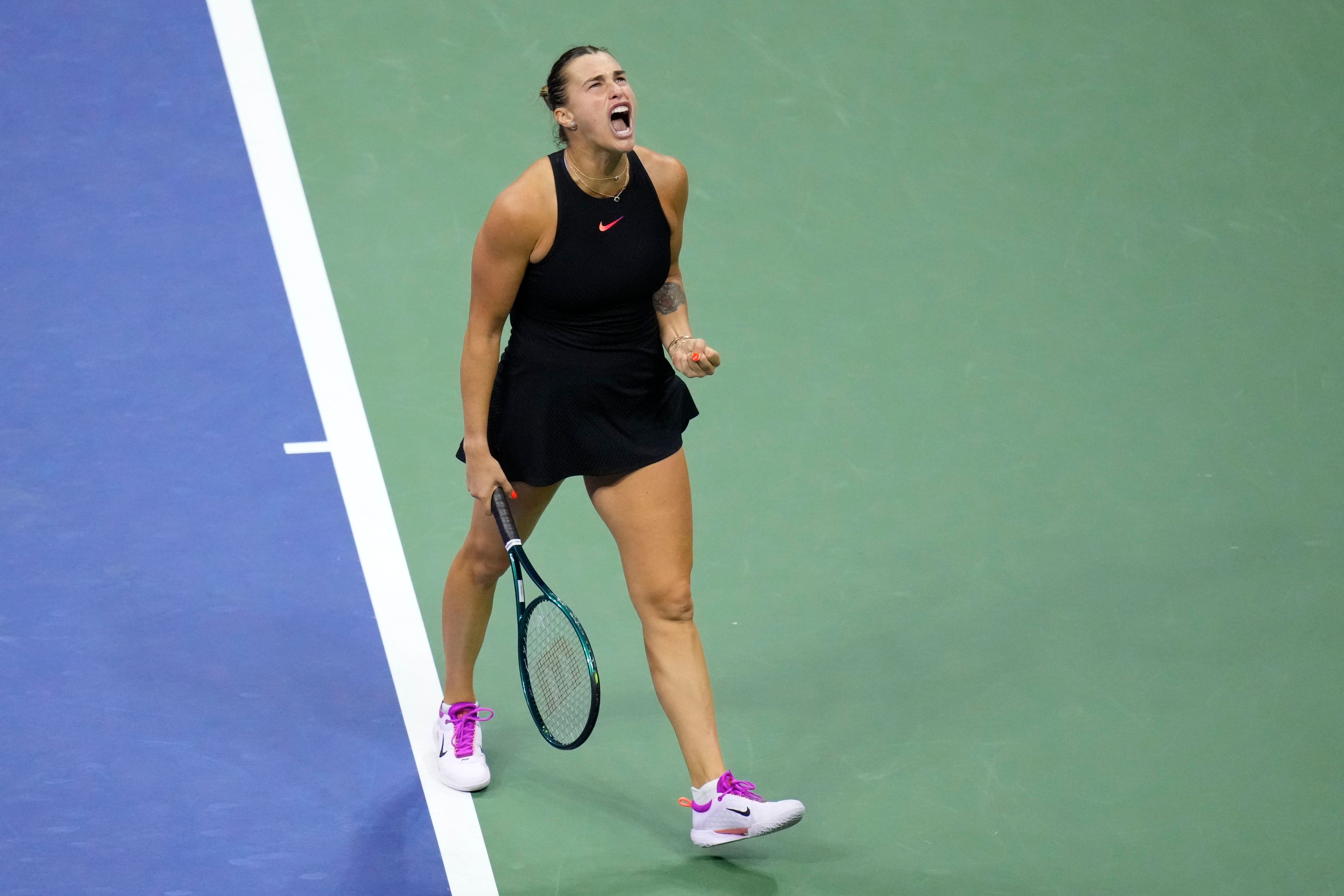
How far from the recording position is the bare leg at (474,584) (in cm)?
397

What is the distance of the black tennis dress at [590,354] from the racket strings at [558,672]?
366 millimetres

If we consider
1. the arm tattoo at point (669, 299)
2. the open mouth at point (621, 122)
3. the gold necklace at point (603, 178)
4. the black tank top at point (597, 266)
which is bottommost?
the arm tattoo at point (669, 299)

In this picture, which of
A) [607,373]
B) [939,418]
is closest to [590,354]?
[607,373]

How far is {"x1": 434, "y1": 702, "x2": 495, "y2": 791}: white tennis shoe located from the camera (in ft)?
13.6

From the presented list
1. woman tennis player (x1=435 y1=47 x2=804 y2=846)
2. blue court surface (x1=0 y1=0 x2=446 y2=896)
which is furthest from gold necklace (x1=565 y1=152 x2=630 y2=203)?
blue court surface (x1=0 y1=0 x2=446 y2=896)

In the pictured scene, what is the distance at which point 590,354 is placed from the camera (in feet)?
12.3

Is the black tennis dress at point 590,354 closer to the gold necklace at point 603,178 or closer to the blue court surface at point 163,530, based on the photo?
the gold necklace at point 603,178

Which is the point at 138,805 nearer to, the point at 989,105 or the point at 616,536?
the point at 616,536

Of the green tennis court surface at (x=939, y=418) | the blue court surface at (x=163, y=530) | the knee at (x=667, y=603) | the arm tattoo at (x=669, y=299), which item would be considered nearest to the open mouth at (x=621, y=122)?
the arm tattoo at (x=669, y=299)

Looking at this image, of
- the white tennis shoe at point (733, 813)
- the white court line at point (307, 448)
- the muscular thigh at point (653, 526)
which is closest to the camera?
the white tennis shoe at point (733, 813)

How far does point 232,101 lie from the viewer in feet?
21.3

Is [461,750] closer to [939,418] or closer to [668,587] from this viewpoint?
[668,587]

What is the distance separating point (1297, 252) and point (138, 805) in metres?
4.96

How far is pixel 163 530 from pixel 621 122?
91.2 inches
